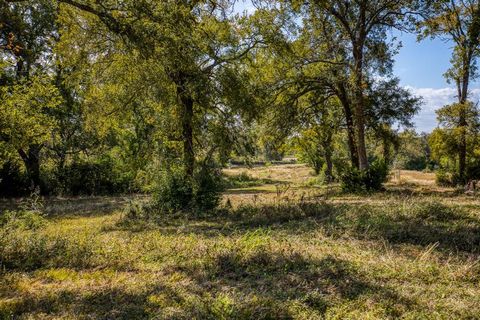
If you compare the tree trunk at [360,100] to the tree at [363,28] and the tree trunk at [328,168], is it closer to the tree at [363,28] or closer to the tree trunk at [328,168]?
the tree at [363,28]

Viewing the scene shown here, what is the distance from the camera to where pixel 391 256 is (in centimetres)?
631

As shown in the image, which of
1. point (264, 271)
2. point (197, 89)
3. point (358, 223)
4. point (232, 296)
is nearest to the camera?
point (232, 296)

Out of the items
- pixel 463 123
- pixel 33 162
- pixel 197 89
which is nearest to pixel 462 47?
pixel 463 123

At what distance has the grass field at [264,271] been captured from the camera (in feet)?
14.3

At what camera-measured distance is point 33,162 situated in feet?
78.5

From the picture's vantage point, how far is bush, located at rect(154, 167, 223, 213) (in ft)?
43.6

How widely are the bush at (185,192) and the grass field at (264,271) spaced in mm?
3355

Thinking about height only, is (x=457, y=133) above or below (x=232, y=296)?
above

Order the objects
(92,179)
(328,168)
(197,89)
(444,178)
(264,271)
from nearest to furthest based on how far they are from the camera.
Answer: (264,271) < (197,89) < (92,179) < (444,178) < (328,168)

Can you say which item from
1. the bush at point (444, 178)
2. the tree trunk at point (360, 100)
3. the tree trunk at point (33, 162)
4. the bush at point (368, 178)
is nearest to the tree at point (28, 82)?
the tree trunk at point (33, 162)

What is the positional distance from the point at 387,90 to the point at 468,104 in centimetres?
621

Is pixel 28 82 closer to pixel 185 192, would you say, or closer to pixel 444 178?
pixel 185 192

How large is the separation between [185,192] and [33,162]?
620 inches

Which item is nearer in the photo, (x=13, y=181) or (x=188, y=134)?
(x=188, y=134)
